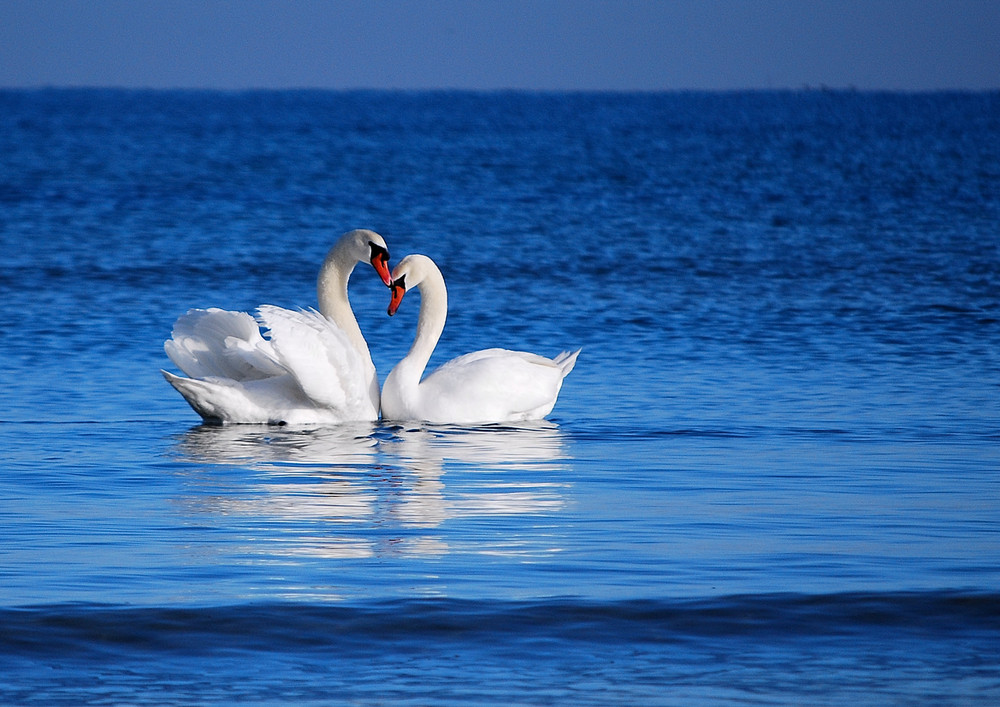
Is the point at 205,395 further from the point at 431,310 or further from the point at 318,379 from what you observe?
the point at 431,310

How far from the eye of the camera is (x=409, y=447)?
957 cm

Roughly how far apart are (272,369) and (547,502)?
10.1 ft

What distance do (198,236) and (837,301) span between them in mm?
11047

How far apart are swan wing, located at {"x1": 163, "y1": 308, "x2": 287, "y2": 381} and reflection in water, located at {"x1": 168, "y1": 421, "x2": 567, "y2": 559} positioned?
44 cm

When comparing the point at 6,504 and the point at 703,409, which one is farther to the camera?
the point at 703,409

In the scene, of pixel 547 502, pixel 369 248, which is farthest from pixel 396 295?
pixel 547 502

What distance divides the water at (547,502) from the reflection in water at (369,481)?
0.09ft

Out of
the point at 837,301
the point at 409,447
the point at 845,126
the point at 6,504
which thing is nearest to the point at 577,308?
the point at 837,301

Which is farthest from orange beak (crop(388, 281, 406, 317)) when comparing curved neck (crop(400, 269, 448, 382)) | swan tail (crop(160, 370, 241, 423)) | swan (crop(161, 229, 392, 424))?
swan tail (crop(160, 370, 241, 423))

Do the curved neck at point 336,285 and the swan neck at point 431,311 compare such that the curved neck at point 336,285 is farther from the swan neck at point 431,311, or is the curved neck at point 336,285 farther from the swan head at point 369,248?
the swan neck at point 431,311

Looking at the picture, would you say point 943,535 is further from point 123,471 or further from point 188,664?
point 123,471

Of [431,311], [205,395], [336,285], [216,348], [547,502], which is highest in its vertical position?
[336,285]

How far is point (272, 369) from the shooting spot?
10.4 metres

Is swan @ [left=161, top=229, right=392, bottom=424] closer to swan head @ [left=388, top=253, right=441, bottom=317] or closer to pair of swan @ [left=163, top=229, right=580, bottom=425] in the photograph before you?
pair of swan @ [left=163, top=229, right=580, bottom=425]
